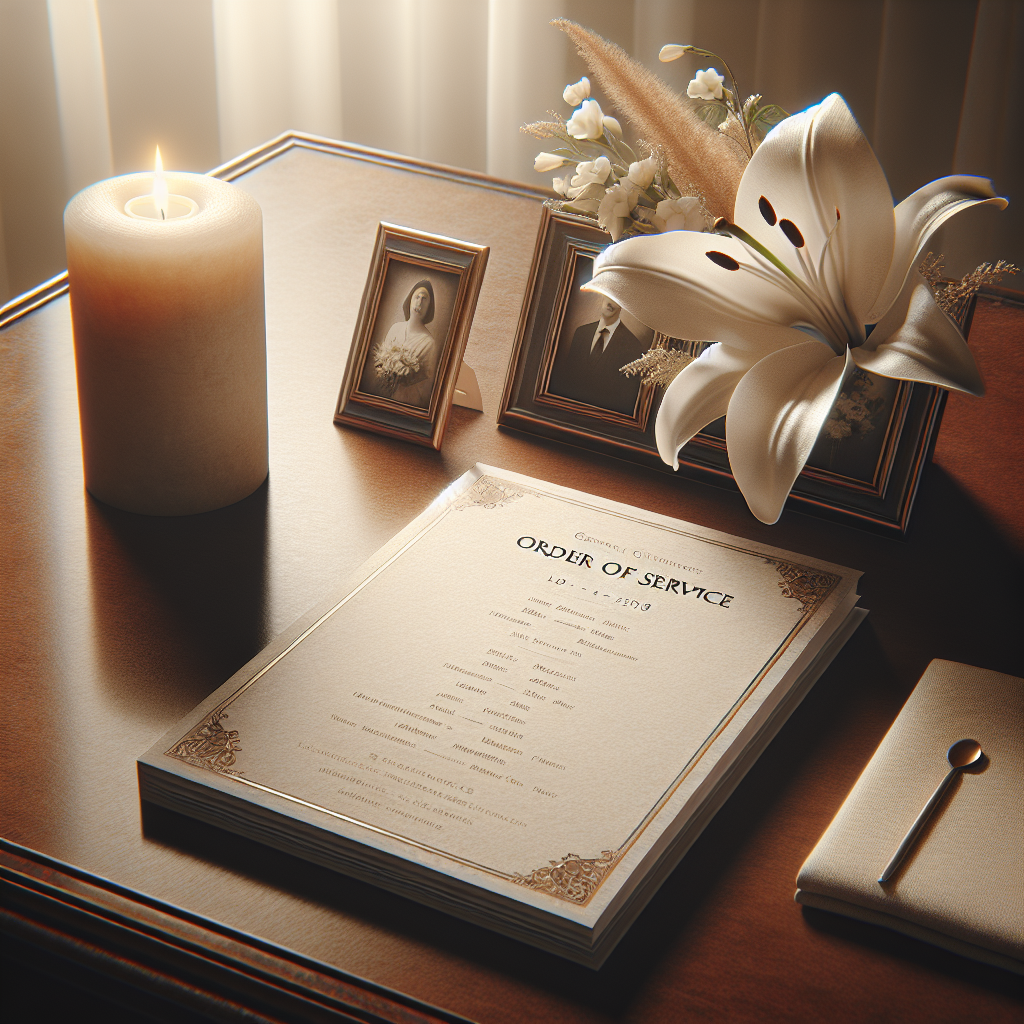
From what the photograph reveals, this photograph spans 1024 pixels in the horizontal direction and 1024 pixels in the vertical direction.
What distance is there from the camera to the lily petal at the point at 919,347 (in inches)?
24.9

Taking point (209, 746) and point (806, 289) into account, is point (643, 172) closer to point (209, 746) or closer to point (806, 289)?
point (806, 289)

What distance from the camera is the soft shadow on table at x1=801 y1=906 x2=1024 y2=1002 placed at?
52 cm

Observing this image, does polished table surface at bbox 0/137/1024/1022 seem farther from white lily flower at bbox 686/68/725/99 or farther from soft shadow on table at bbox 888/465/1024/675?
white lily flower at bbox 686/68/725/99

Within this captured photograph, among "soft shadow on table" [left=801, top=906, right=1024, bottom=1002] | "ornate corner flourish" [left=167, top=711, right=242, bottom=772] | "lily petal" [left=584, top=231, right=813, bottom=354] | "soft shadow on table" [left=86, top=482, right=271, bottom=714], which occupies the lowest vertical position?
"soft shadow on table" [left=801, top=906, right=1024, bottom=1002]

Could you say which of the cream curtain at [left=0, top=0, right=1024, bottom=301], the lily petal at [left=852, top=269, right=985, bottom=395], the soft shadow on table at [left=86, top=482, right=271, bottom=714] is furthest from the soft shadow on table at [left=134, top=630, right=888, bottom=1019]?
the cream curtain at [left=0, top=0, right=1024, bottom=301]

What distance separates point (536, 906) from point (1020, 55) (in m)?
1.83

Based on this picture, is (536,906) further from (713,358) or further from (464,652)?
(713,358)

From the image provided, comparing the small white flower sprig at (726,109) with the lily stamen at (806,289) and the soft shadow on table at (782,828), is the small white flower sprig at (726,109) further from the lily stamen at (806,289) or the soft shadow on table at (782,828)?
the soft shadow on table at (782,828)

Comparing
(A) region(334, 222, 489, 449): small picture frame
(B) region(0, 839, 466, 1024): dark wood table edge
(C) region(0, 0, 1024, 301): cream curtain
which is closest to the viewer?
(B) region(0, 839, 466, 1024): dark wood table edge

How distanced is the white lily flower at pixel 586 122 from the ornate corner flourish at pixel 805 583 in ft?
1.08

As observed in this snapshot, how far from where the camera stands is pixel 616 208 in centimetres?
80

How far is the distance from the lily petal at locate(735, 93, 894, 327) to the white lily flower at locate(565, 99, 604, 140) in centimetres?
15

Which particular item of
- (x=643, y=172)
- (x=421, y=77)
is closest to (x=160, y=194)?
(x=643, y=172)

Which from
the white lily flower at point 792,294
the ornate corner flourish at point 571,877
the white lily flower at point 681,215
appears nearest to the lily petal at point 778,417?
the white lily flower at point 792,294
